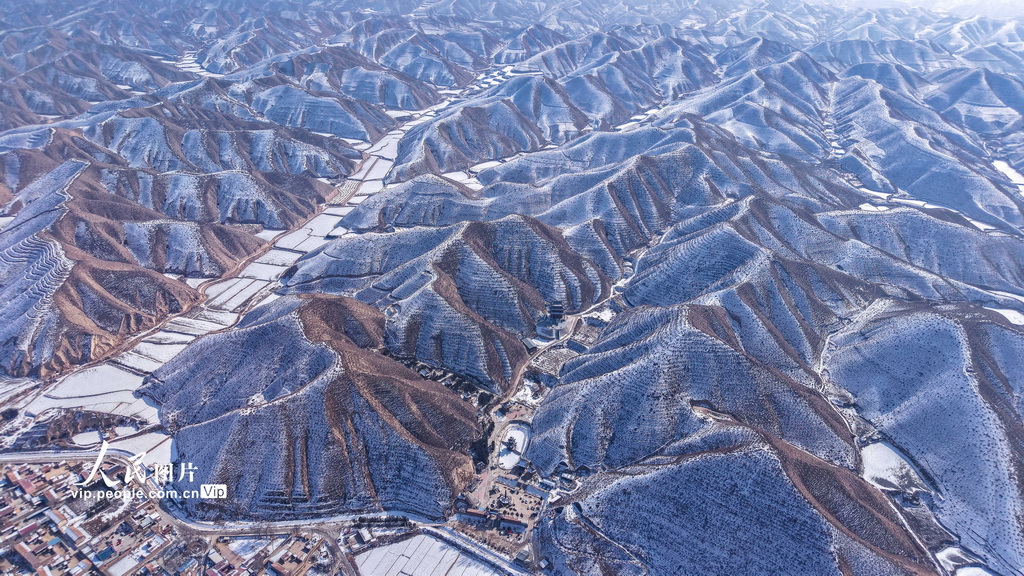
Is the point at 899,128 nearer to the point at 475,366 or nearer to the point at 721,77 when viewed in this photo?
the point at 721,77

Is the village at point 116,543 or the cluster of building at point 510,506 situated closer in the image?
the village at point 116,543

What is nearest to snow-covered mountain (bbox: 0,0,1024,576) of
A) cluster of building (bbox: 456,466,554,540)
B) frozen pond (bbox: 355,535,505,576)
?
cluster of building (bbox: 456,466,554,540)

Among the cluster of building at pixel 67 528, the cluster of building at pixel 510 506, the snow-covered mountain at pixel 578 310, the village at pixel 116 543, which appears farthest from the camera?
the cluster of building at pixel 510 506

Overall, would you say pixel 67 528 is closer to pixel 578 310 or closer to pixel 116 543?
pixel 116 543

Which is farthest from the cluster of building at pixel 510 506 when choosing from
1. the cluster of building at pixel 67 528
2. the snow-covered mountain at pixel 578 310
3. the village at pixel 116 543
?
the cluster of building at pixel 67 528

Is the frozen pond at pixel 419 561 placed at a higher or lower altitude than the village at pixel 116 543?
lower

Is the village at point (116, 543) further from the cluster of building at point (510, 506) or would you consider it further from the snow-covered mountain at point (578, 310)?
the cluster of building at point (510, 506)

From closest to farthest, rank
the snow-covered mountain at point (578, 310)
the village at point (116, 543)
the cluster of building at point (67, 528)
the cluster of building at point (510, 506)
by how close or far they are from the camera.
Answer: the village at point (116, 543)
the cluster of building at point (67, 528)
the snow-covered mountain at point (578, 310)
the cluster of building at point (510, 506)

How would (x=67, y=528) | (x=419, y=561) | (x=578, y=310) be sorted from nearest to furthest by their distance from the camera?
(x=419, y=561), (x=67, y=528), (x=578, y=310)

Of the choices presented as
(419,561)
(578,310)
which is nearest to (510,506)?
(419,561)

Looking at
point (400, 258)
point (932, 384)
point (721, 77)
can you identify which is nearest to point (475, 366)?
point (400, 258)

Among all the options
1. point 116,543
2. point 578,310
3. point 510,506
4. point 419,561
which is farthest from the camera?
point 578,310
